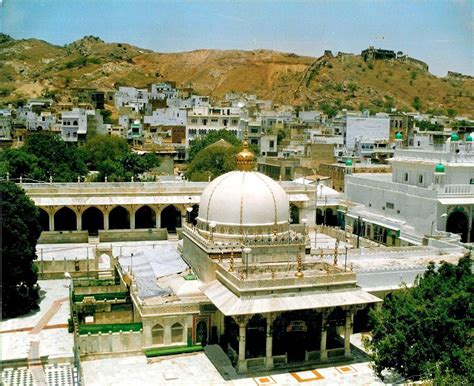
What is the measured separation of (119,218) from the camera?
1897 inches

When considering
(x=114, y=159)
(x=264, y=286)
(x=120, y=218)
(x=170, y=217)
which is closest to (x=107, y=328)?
(x=264, y=286)

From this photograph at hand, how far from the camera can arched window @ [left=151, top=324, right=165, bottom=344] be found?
76.8ft

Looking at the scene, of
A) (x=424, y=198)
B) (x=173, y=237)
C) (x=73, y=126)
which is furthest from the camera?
Result: (x=73, y=126)

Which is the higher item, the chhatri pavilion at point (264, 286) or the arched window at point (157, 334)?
the chhatri pavilion at point (264, 286)

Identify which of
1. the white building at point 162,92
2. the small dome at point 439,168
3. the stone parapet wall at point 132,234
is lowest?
the stone parapet wall at point 132,234

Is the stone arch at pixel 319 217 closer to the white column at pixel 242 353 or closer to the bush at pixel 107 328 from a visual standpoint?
the bush at pixel 107 328

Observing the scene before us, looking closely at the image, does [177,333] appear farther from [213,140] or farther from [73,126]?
[73,126]

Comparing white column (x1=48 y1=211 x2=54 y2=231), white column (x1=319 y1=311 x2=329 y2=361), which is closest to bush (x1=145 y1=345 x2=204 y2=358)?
white column (x1=319 y1=311 x2=329 y2=361)

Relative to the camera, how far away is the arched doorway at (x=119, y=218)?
156ft

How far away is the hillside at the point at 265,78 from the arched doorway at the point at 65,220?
7636 centimetres

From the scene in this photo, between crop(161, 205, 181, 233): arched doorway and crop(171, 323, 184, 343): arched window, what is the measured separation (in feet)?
76.0

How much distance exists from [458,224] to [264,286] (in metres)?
21.6

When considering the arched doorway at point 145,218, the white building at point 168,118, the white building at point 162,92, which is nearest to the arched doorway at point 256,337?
the arched doorway at point 145,218

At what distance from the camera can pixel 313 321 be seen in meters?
23.2
